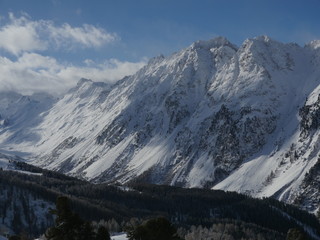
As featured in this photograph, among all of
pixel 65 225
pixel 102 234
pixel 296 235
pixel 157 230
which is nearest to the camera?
pixel 65 225

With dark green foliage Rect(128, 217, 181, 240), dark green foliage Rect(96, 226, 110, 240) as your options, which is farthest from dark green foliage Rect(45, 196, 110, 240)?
dark green foliage Rect(128, 217, 181, 240)

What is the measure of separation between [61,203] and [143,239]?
39.6 ft

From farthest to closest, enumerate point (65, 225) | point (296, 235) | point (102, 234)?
1. point (296, 235)
2. point (102, 234)
3. point (65, 225)

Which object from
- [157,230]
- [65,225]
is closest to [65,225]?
[65,225]

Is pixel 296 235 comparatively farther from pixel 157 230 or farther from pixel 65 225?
pixel 65 225

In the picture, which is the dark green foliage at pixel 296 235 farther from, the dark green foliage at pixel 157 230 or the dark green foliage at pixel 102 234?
the dark green foliage at pixel 102 234

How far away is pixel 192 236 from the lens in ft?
565

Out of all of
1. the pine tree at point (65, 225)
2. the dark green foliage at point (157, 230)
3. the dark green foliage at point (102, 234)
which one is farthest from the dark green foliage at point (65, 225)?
the dark green foliage at point (157, 230)

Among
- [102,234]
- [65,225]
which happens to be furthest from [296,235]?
[65,225]

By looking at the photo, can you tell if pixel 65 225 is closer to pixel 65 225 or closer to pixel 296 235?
pixel 65 225

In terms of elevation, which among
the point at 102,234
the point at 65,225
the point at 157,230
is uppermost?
the point at 65,225

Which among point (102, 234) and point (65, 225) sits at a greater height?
point (65, 225)

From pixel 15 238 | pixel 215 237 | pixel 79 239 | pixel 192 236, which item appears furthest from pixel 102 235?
pixel 215 237

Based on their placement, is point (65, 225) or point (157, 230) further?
point (157, 230)
